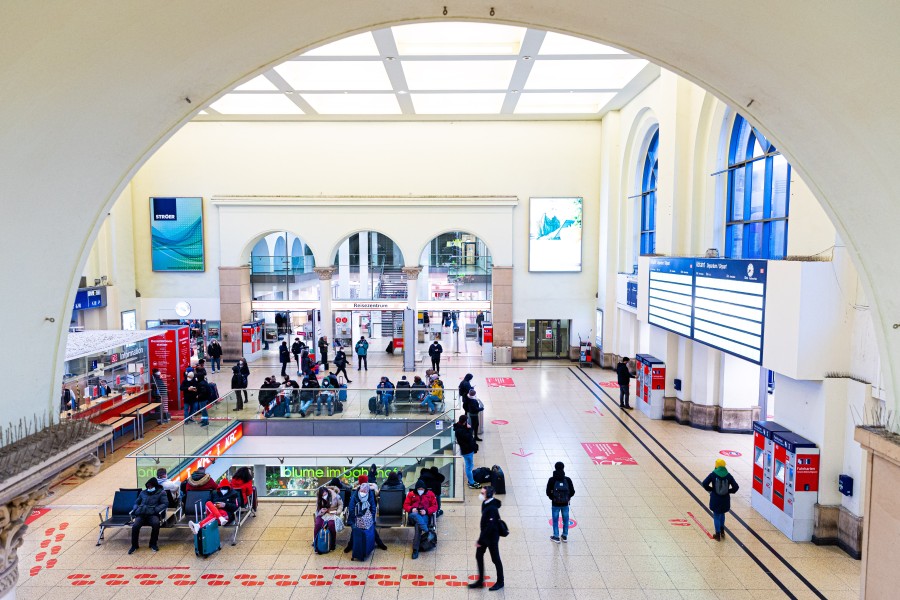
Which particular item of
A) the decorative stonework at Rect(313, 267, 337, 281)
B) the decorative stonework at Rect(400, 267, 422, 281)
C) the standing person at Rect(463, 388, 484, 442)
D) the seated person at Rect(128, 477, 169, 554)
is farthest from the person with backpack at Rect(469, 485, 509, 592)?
the decorative stonework at Rect(313, 267, 337, 281)

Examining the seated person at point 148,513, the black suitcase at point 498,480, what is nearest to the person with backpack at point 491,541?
the black suitcase at point 498,480

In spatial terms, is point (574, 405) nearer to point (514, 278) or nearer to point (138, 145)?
point (514, 278)

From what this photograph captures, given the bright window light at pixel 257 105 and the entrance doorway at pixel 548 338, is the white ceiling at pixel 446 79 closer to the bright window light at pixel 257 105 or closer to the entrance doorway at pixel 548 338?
the bright window light at pixel 257 105

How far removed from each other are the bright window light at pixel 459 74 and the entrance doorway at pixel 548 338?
28.4 feet

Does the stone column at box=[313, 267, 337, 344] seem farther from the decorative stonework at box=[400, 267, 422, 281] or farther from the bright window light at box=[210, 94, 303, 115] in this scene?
the bright window light at box=[210, 94, 303, 115]

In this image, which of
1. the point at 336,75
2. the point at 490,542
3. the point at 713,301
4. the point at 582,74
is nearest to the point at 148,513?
the point at 490,542

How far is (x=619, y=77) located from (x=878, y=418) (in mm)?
15494

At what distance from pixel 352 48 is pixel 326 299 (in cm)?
951

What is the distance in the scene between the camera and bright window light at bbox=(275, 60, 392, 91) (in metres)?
17.1

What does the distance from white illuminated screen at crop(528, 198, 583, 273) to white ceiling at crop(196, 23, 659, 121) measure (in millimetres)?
3067

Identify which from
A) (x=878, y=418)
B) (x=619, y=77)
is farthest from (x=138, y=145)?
(x=619, y=77)

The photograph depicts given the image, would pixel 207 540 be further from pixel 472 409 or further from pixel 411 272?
pixel 411 272

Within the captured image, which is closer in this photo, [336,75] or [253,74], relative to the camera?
[253,74]

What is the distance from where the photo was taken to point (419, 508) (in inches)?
313
